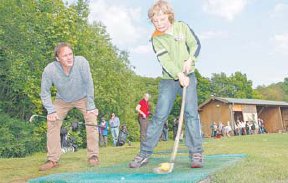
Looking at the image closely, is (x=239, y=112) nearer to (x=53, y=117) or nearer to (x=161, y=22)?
(x=53, y=117)

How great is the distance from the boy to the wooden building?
42.9 m

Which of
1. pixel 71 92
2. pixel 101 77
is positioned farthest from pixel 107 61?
pixel 71 92

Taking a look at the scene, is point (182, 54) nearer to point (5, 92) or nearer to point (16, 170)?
point (16, 170)

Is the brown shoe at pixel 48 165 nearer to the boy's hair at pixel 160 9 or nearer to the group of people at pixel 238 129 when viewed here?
the boy's hair at pixel 160 9

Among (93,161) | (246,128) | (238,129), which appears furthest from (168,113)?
(246,128)

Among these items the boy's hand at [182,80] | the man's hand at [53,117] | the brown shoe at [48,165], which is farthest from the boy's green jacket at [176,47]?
the brown shoe at [48,165]

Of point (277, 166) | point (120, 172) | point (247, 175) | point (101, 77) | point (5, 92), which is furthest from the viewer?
point (101, 77)

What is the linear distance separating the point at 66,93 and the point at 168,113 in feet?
6.42

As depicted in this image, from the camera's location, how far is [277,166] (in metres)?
5.29

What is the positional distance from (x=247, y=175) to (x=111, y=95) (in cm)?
4113

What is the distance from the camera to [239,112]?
52281 mm

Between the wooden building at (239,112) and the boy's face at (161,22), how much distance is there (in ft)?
141

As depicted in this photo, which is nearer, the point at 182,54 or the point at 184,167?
the point at 184,167

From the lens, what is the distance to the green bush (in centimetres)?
2184
